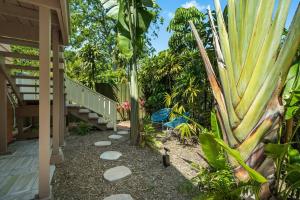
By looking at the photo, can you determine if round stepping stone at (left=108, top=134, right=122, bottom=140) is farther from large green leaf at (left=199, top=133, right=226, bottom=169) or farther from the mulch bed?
large green leaf at (left=199, top=133, right=226, bottom=169)

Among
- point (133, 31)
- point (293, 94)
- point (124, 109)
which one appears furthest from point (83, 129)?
point (293, 94)

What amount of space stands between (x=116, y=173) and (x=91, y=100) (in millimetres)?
4128

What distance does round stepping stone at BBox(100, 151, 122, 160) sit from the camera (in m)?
4.74

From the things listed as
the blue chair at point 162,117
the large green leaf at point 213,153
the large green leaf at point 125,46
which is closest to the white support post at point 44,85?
the large green leaf at point 213,153

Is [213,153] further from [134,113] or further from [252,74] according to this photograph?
[134,113]

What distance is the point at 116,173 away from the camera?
403cm

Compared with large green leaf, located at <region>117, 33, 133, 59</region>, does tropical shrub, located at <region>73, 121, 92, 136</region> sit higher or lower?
lower

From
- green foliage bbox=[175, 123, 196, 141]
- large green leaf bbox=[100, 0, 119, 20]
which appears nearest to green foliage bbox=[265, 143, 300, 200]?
green foliage bbox=[175, 123, 196, 141]

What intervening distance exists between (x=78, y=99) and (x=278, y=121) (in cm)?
707

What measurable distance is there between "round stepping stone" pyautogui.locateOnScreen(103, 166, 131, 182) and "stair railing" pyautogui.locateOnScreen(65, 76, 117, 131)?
3.54m

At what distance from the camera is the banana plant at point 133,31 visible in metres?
5.41

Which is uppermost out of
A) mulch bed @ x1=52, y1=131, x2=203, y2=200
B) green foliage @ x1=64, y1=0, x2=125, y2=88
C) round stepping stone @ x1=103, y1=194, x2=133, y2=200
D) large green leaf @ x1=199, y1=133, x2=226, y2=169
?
green foliage @ x1=64, y1=0, x2=125, y2=88

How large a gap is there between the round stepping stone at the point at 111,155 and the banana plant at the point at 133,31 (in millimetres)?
688

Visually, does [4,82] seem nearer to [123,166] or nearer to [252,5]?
[123,166]
